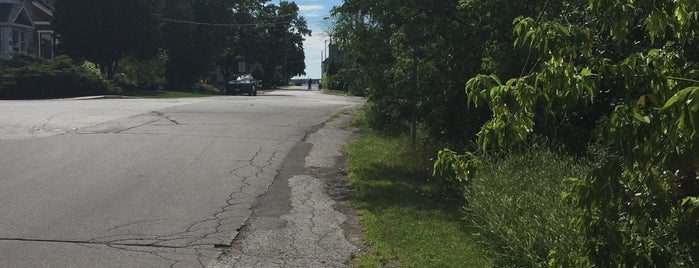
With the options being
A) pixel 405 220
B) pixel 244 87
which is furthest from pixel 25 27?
pixel 405 220

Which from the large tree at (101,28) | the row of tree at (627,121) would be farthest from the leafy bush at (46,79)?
the row of tree at (627,121)

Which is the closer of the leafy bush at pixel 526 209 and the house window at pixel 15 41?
the leafy bush at pixel 526 209

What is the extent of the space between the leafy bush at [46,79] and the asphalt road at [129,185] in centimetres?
1699

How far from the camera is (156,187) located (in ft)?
30.1

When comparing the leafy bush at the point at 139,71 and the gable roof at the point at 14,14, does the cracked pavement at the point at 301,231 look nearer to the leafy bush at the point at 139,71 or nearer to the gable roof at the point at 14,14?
the leafy bush at the point at 139,71

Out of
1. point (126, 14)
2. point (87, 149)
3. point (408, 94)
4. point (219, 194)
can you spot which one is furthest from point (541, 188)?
point (126, 14)

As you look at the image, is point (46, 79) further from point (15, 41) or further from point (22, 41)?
point (22, 41)

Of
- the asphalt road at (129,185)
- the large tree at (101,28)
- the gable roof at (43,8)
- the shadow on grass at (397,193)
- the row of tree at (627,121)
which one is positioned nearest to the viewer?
the row of tree at (627,121)

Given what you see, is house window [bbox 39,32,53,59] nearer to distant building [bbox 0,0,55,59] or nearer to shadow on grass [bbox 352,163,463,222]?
distant building [bbox 0,0,55,59]

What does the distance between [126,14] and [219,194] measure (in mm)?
38757

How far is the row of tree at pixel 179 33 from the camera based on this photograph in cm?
4397

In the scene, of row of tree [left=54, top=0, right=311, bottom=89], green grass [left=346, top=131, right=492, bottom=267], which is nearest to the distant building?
row of tree [left=54, top=0, right=311, bottom=89]

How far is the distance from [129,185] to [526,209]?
5.89 m

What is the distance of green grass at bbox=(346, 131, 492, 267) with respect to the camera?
6.01m
